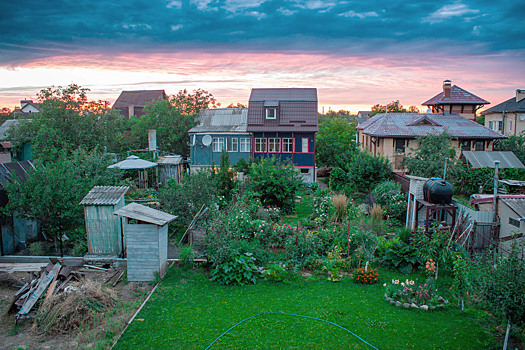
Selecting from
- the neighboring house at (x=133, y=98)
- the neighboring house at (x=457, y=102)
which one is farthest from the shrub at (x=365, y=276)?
the neighboring house at (x=133, y=98)

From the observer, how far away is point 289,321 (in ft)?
23.8

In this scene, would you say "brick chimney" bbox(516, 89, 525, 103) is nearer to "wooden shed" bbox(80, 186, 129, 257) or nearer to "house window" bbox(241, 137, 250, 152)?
"house window" bbox(241, 137, 250, 152)

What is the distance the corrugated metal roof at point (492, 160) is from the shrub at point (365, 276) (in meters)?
10.4

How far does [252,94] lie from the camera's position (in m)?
30.5

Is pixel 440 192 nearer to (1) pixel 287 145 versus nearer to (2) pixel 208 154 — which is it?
(1) pixel 287 145

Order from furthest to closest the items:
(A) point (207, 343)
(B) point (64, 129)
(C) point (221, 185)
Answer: (B) point (64, 129) → (C) point (221, 185) → (A) point (207, 343)

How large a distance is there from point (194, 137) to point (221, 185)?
12.4 meters

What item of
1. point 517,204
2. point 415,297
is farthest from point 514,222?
point 415,297

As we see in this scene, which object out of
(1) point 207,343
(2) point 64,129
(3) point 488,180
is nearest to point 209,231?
(1) point 207,343

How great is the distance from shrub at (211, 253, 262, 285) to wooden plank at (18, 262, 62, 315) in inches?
145

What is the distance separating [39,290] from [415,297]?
27.1ft

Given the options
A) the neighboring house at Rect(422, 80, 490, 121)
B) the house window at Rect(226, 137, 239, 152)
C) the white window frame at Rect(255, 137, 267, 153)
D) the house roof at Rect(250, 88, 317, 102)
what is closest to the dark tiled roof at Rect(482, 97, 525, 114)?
the neighboring house at Rect(422, 80, 490, 121)

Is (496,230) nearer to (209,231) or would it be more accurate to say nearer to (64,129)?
(209,231)

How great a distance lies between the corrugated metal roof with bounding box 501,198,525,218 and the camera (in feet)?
32.1
